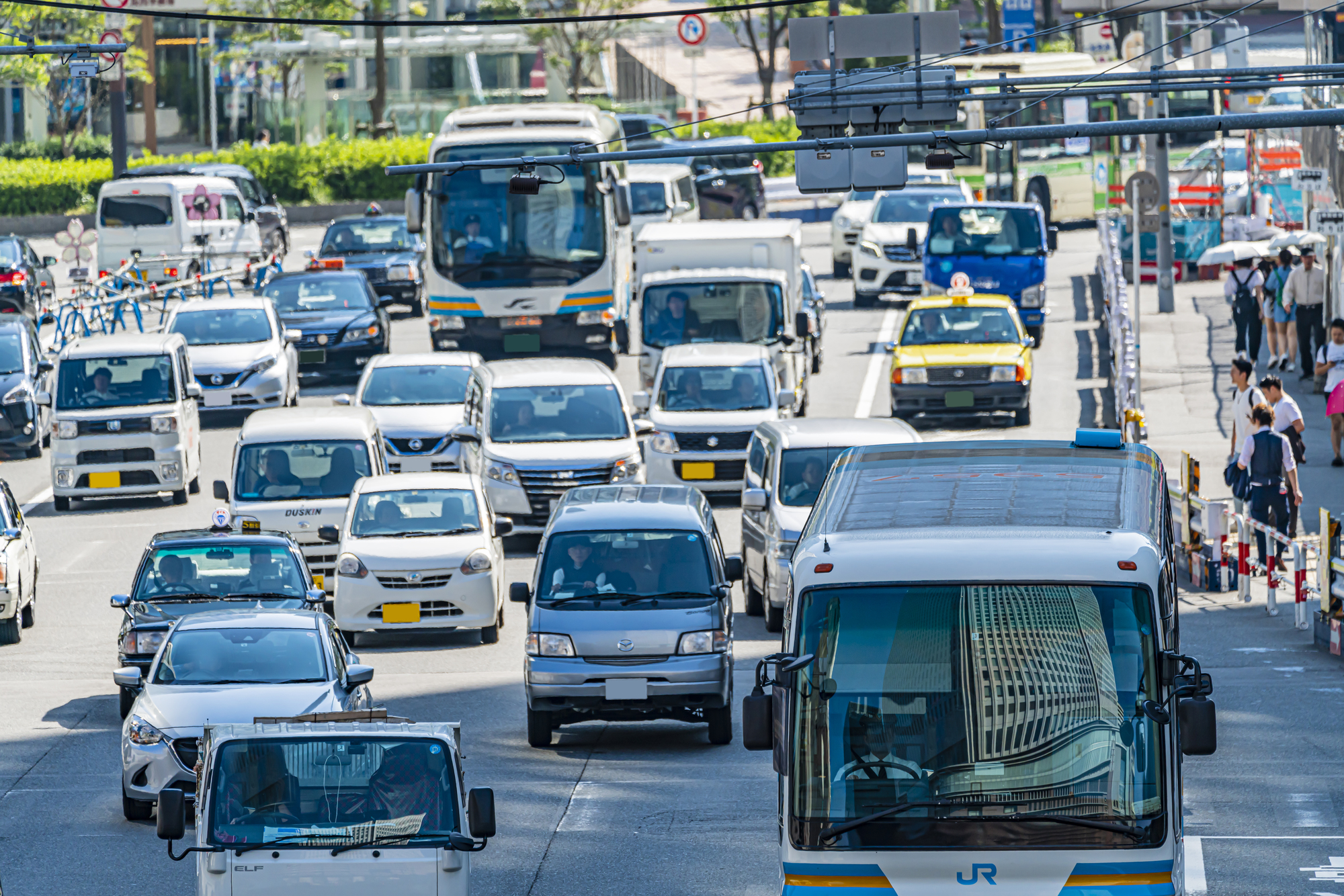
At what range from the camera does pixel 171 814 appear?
11375 millimetres

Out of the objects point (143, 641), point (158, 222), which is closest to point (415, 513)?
point (143, 641)

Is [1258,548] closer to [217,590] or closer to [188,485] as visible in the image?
[217,590]

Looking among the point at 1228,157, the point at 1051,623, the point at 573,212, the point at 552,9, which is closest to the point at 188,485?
the point at 573,212

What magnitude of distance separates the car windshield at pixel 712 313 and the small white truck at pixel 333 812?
20.9 meters

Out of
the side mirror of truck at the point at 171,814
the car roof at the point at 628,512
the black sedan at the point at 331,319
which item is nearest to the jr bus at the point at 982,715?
the side mirror of truck at the point at 171,814

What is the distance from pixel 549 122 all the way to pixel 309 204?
88.0 ft

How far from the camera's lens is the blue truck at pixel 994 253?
3744cm

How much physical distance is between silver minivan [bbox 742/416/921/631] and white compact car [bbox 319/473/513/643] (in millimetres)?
2561

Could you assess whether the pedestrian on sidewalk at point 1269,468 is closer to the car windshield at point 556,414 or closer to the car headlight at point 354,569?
the car windshield at point 556,414

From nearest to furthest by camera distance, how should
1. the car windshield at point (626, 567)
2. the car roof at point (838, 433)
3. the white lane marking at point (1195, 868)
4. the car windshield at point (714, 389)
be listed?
1. the white lane marking at point (1195, 868)
2. the car windshield at point (626, 567)
3. the car roof at point (838, 433)
4. the car windshield at point (714, 389)

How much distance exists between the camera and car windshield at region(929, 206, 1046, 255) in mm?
37750

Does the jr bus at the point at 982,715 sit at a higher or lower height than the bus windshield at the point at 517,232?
lower

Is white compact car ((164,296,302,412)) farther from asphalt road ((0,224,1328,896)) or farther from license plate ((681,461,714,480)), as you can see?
license plate ((681,461,714,480))

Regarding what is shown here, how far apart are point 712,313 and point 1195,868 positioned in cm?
1995
